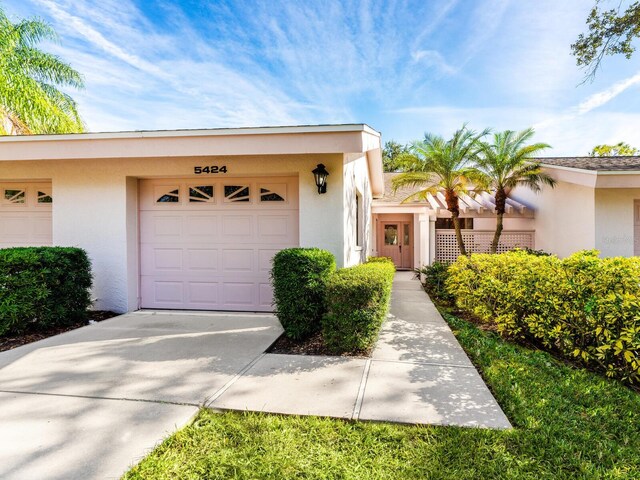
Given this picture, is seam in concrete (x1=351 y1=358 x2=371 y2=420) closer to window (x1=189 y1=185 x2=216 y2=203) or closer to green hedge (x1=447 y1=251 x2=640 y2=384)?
green hedge (x1=447 y1=251 x2=640 y2=384)

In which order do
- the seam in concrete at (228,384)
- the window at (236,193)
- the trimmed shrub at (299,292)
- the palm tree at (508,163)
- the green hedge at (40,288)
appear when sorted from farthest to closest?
the palm tree at (508,163), the window at (236,193), the green hedge at (40,288), the trimmed shrub at (299,292), the seam in concrete at (228,384)

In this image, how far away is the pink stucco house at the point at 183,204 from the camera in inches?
240

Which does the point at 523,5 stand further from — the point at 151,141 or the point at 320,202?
the point at 151,141

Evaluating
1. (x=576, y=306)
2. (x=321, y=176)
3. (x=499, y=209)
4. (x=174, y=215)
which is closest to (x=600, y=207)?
(x=499, y=209)

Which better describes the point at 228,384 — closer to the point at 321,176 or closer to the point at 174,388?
the point at 174,388

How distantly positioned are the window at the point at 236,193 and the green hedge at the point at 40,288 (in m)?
2.85

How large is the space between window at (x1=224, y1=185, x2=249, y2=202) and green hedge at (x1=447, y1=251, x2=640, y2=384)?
4828 mm

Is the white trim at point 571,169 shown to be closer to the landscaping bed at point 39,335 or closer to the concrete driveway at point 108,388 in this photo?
the concrete driveway at point 108,388

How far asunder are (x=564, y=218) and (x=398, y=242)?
27.1 ft

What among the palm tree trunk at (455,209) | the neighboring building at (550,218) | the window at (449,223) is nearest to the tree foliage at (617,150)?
the window at (449,223)

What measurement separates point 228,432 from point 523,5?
11.7 meters

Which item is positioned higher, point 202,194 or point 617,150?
point 617,150

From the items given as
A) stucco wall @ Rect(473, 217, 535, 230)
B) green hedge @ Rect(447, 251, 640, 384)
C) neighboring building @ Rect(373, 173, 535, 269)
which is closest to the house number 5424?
green hedge @ Rect(447, 251, 640, 384)

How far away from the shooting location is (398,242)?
18609mm
